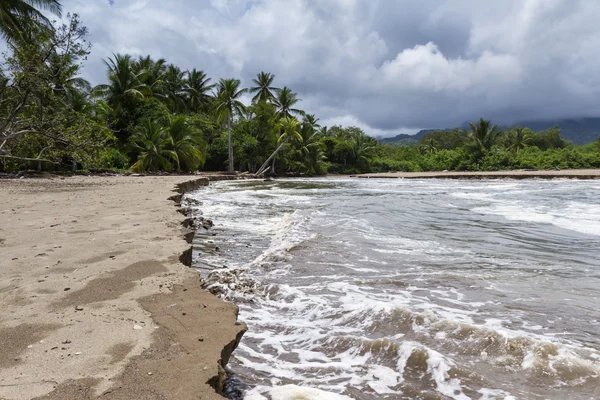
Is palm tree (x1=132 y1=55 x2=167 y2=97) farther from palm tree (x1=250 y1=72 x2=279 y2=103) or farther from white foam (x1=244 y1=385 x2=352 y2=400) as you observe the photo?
white foam (x1=244 y1=385 x2=352 y2=400)

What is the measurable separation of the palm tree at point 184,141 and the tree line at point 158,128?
0.30ft

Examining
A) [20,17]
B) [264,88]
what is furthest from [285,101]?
[20,17]

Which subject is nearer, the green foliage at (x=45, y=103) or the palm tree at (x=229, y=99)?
the green foliage at (x=45, y=103)

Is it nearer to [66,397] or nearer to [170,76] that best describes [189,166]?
[170,76]

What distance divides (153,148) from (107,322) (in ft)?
98.4

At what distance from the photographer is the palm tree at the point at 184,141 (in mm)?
32219

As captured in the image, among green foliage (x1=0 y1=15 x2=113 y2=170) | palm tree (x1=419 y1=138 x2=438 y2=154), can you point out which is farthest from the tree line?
palm tree (x1=419 y1=138 x2=438 y2=154)

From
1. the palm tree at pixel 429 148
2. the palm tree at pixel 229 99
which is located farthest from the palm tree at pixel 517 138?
the palm tree at pixel 229 99

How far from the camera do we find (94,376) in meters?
2.03

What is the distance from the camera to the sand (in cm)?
199

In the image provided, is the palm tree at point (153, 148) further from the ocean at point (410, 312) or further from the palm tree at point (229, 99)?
the ocean at point (410, 312)

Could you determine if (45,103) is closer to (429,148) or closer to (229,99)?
(229,99)

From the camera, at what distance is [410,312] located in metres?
3.78

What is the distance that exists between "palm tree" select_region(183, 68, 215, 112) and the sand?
1691 inches
